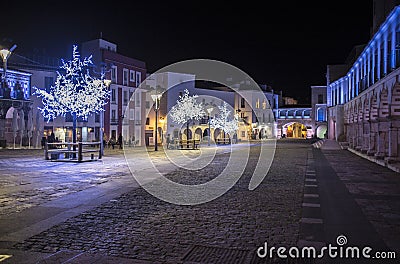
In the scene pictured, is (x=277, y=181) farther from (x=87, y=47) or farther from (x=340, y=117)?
(x=87, y=47)

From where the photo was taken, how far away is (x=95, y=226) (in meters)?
6.82

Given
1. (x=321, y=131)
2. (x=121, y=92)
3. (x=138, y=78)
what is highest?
(x=138, y=78)

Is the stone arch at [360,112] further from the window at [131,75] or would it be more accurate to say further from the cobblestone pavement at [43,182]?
the window at [131,75]

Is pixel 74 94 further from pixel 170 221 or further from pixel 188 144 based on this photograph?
pixel 170 221

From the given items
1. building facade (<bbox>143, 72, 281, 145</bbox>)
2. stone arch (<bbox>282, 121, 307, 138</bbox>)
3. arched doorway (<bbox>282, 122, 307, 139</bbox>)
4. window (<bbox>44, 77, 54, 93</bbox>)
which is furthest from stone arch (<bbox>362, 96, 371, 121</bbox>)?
arched doorway (<bbox>282, 122, 307, 139</bbox>)

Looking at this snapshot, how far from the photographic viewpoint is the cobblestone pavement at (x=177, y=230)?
17.9ft

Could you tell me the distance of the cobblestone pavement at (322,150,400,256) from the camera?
6.49 meters

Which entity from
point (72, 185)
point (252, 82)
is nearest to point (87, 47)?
point (72, 185)

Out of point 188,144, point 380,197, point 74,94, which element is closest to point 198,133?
point 188,144

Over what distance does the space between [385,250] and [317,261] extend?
1.13 m

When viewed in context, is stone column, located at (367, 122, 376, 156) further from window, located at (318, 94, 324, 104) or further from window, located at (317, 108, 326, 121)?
window, located at (318, 94, 324, 104)
